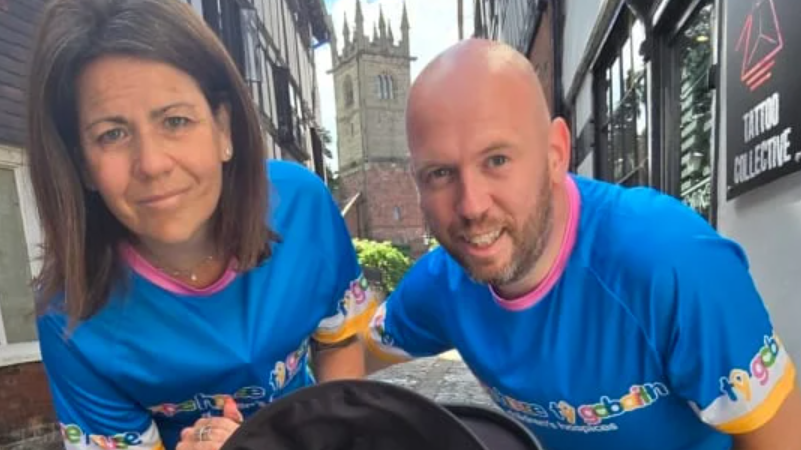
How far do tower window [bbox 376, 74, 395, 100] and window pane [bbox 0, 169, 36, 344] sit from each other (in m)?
55.0

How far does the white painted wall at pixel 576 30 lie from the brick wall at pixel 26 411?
17.4 feet

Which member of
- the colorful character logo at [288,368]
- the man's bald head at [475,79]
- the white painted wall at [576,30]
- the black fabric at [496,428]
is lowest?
the colorful character logo at [288,368]

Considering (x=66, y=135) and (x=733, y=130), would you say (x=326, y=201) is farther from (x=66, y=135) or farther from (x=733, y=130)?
(x=733, y=130)

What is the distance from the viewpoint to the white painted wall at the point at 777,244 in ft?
6.70

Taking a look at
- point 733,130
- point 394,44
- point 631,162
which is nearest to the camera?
point 733,130

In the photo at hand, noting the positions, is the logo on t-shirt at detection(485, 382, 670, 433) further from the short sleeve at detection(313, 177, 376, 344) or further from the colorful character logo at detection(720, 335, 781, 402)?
the short sleeve at detection(313, 177, 376, 344)

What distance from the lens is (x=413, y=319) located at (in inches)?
72.3

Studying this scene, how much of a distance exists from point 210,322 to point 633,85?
13.1 feet

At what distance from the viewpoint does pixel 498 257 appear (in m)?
1.40

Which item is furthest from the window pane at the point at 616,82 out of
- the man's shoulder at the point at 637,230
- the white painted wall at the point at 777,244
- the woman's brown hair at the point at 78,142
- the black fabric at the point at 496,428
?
the black fabric at the point at 496,428

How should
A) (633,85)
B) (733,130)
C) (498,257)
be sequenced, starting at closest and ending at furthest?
(498,257) → (733,130) → (633,85)

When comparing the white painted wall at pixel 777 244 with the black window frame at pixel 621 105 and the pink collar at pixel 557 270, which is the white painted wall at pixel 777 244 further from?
the black window frame at pixel 621 105

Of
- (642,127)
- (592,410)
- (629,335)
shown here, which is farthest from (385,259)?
(629,335)

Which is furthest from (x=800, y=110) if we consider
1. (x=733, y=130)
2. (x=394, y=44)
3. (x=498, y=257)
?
(x=394, y=44)
